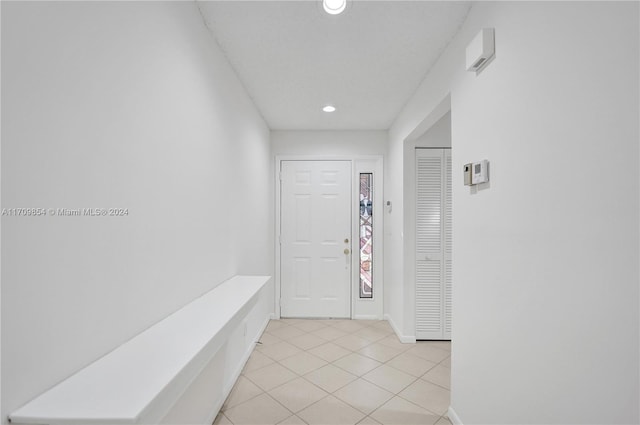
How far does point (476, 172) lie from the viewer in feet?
5.76

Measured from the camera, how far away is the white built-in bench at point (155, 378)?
0.77 meters

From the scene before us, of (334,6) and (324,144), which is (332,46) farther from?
(324,144)

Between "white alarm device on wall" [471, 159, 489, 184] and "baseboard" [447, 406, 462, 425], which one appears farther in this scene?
"baseboard" [447, 406, 462, 425]

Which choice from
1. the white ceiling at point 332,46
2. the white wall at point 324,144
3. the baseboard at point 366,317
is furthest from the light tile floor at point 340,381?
the white ceiling at point 332,46

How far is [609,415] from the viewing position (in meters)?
0.96

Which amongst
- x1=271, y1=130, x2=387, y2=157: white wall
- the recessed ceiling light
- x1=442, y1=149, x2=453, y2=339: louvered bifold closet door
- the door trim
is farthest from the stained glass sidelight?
the recessed ceiling light

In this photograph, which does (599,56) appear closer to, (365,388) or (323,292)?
(365,388)

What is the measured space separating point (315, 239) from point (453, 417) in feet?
8.63

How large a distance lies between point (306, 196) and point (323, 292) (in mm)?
1304

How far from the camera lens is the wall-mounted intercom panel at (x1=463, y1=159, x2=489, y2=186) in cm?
167

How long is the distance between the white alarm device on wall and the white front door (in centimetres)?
261

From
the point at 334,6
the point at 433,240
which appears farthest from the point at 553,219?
the point at 433,240

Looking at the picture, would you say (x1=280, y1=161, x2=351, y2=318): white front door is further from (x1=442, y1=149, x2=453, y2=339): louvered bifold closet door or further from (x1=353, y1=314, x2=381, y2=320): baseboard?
(x1=442, y1=149, x2=453, y2=339): louvered bifold closet door

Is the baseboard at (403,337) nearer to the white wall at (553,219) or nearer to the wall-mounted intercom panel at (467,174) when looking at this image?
the white wall at (553,219)
